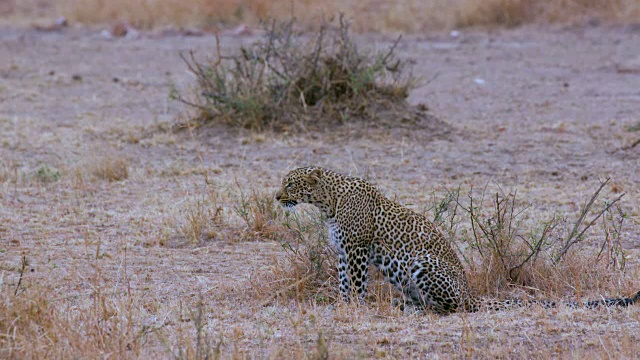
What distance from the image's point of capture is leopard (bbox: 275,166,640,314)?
682cm

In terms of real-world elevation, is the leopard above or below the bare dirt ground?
above

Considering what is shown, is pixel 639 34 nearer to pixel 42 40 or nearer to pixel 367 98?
pixel 367 98

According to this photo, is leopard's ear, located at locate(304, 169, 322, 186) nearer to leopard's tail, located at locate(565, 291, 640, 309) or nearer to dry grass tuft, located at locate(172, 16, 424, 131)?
leopard's tail, located at locate(565, 291, 640, 309)

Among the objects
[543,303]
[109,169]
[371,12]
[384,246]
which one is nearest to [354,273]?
[384,246]

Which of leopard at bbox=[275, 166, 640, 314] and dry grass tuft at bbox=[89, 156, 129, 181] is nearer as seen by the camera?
leopard at bbox=[275, 166, 640, 314]

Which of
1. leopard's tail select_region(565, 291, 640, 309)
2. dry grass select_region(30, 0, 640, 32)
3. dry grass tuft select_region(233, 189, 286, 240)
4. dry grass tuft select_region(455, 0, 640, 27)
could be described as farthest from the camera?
dry grass select_region(30, 0, 640, 32)

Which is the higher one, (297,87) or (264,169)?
(297,87)

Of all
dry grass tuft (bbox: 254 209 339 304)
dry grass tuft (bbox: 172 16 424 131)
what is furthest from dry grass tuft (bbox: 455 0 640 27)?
dry grass tuft (bbox: 254 209 339 304)

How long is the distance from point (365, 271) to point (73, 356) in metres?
2.18

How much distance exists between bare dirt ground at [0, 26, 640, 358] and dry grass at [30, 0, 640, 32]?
29.1 inches

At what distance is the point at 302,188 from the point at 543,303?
5.82ft

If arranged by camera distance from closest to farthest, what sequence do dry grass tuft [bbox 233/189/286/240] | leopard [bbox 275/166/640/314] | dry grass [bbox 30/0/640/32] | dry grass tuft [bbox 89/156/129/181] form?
leopard [bbox 275/166/640/314] → dry grass tuft [bbox 233/189/286/240] → dry grass tuft [bbox 89/156/129/181] → dry grass [bbox 30/0/640/32]

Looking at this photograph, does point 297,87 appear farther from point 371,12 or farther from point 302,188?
point 371,12

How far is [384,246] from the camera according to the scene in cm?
706
